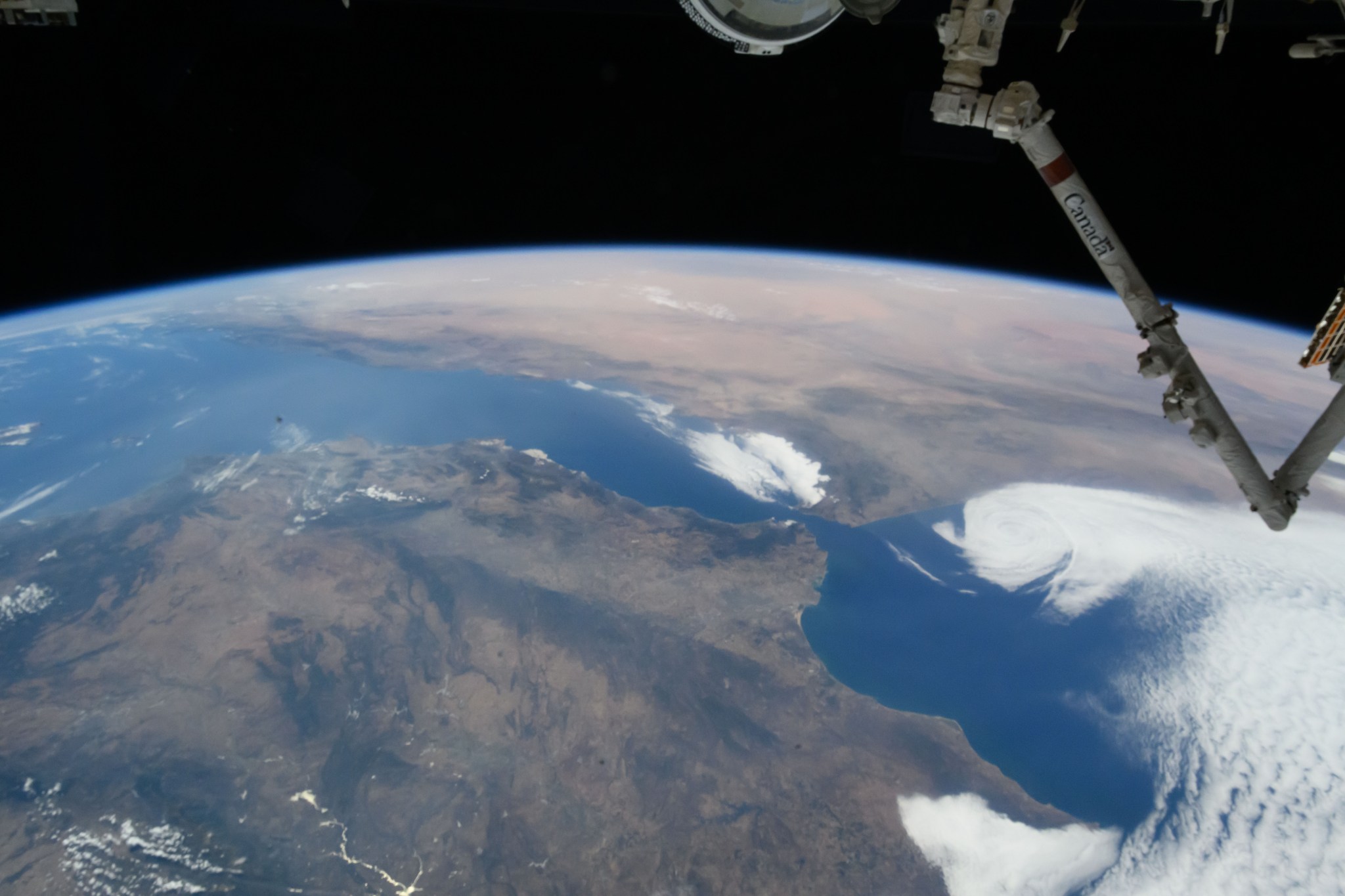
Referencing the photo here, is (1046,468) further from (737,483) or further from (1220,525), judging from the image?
(737,483)

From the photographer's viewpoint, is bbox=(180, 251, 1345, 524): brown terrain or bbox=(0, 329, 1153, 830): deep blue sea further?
bbox=(180, 251, 1345, 524): brown terrain

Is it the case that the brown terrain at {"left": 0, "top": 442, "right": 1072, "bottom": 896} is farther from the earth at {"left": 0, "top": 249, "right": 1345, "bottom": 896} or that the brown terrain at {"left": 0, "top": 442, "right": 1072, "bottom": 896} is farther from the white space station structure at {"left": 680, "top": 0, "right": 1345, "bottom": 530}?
the white space station structure at {"left": 680, "top": 0, "right": 1345, "bottom": 530}

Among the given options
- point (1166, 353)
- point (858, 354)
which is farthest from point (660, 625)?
point (858, 354)

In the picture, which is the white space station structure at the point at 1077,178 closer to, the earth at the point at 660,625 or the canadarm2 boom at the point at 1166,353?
the canadarm2 boom at the point at 1166,353

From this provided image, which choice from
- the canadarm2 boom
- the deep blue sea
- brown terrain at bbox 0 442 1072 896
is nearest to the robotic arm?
the canadarm2 boom

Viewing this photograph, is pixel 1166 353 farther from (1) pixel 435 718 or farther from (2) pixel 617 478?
(2) pixel 617 478
